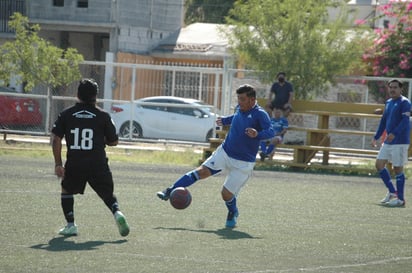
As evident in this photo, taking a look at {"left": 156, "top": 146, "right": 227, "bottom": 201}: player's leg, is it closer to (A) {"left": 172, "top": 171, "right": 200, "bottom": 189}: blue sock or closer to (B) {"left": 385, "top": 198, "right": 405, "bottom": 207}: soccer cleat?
(A) {"left": 172, "top": 171, "right": 200, "bottom": 189}: blue sock

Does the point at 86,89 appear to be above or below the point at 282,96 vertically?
above

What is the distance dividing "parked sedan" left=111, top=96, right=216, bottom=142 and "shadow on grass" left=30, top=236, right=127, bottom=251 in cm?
1792

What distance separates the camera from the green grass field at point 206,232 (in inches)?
336

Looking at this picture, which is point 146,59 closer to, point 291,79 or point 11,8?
point 11,8

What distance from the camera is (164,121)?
92.5ft

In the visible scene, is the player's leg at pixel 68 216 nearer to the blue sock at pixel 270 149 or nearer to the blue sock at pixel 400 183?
the blue sock at pixel 400 183

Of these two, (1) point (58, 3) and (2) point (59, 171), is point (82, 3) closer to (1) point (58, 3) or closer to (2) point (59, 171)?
(1) point (58, 3)

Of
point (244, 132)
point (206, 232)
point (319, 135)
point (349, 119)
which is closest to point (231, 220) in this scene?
point (206, 232)

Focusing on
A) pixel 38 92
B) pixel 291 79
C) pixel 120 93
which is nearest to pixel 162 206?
pixel 291 79

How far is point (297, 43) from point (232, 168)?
16290mm

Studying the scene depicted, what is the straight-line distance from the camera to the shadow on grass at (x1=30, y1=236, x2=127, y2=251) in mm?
9117

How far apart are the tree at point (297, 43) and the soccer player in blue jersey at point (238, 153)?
15.5 meters

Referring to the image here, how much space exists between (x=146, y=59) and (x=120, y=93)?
6.33 metres

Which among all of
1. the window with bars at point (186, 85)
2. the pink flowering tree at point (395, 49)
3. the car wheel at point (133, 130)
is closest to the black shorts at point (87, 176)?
the car wheel at point (133, 130)
